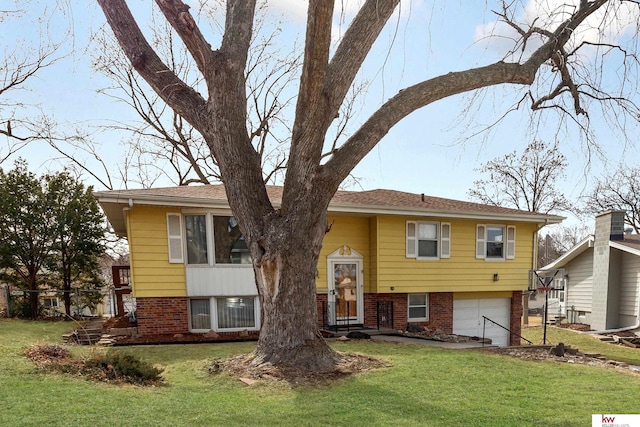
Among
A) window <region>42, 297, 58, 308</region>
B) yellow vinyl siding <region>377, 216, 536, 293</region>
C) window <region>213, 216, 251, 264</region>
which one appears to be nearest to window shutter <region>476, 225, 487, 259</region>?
yellow vinyl siding <region>377, 216, 536, 293</region>

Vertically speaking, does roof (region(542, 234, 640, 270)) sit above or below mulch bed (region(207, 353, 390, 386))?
above

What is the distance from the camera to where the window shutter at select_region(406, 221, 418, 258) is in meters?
11.4

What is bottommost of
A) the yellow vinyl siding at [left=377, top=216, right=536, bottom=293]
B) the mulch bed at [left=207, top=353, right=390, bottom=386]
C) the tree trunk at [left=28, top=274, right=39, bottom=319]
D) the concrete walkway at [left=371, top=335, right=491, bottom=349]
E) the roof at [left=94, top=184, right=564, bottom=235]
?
the mulch bed at [left=207, top=353, right=390, bottom=386]

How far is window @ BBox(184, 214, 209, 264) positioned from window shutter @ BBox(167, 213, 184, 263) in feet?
0.59

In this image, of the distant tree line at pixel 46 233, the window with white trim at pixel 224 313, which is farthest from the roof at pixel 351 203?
the window with white trim at pixel 224 313

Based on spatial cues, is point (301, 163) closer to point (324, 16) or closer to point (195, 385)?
point (324, 16)

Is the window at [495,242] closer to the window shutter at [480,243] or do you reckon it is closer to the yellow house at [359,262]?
the yellow house at [359,262]

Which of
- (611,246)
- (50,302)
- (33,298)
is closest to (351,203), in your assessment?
(33,298)

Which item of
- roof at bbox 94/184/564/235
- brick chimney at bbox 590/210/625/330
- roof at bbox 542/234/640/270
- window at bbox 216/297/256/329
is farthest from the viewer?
brick chimney at bbox 590/210/625/330

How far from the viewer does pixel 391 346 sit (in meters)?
8.09

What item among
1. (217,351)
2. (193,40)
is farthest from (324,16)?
(217,351)

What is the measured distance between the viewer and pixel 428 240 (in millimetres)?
11648

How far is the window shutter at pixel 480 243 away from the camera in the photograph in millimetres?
12125

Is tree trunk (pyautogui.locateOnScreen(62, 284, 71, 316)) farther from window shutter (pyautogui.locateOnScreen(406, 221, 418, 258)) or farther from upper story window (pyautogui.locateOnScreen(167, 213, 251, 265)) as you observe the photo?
window shutter (pyautogui.locateOnScreen(406, 221, 418, 258))
